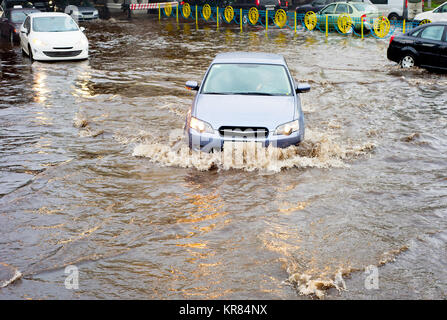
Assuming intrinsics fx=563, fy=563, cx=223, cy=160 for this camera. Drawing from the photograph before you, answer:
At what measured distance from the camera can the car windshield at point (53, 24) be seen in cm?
1802

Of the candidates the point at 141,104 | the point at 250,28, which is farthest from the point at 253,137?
the point at 250,28

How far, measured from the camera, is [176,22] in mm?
33625

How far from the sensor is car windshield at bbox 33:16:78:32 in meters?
18.0

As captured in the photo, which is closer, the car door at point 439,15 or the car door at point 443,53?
the car door at point 443,53

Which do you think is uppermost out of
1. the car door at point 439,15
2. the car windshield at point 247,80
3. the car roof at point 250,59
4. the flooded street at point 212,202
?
the car door at point 439,15

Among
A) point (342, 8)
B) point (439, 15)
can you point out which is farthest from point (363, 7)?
point (439, 15)

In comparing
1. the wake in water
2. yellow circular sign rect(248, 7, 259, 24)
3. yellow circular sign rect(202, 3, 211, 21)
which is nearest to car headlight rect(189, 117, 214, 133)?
the wake in water

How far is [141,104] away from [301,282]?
8.39m

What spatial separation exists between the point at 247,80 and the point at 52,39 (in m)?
10.5

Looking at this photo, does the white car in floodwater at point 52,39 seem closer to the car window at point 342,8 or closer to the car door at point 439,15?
the car window at point 342,8

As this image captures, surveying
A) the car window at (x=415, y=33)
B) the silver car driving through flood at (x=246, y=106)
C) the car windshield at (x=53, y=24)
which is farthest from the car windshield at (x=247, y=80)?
the car windshield at (x=53, y=24)

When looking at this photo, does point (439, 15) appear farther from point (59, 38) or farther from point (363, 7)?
point (59, 38)

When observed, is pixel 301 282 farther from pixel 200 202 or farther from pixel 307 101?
pixel 307 101

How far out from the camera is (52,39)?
17.4 m
